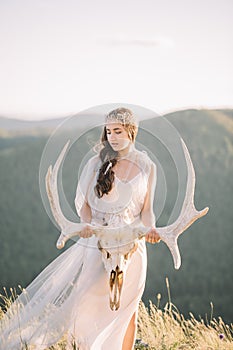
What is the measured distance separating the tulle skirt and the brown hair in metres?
0.27

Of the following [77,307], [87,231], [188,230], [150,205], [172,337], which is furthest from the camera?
[188,230]

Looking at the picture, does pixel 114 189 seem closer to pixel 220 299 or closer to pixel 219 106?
pixel 220 299

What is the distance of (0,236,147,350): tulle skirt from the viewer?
9.82 ft

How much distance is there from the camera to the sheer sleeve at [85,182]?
2875mm

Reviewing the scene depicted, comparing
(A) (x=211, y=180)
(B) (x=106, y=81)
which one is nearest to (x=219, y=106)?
(A) (x=211, y=180)

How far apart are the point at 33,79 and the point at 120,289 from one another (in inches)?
334

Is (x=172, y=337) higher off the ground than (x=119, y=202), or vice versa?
(x=119, y=202)

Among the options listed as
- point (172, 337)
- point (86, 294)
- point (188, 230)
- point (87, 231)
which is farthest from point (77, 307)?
point (188, 230)

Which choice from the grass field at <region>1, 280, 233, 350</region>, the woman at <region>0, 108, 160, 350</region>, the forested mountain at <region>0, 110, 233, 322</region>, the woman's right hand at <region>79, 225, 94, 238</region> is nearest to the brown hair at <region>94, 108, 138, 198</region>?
the woman at <region>0, 108, 160, 350</region>

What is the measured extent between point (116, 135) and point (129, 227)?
0.39m

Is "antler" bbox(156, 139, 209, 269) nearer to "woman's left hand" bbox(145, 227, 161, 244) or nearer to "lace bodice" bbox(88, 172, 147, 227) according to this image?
"woman's left hand" bbox(145, 227, 161, 244)

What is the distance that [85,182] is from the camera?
113 inches

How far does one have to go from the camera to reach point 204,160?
11.1 meters

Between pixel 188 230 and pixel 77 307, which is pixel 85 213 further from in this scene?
pixel 188 230
